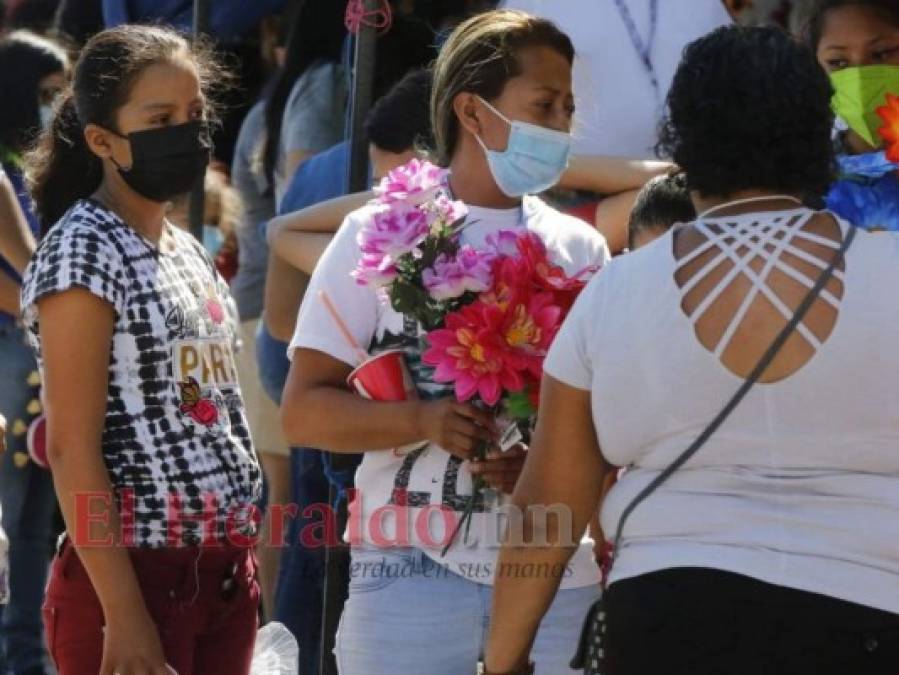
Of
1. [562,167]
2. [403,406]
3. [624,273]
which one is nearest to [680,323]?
[624,273]

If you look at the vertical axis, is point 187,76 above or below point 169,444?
above

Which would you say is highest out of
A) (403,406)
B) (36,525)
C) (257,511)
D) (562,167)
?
(562,167)

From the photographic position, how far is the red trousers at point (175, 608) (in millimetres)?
3857

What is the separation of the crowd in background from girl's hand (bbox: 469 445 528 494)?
779 millimetres

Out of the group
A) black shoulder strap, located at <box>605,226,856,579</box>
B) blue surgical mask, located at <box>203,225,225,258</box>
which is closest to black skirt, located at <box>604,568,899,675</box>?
black shoulder strap, located at <box>605,226,856,579</box>

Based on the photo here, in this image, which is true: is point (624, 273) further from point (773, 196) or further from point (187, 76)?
point (187, 76)

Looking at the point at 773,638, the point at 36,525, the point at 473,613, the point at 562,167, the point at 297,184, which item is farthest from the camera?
the point at 36,525

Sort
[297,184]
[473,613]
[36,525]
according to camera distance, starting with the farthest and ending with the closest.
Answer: [36,525] < [297,184] < [473,613]

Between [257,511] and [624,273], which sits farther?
[257,511]

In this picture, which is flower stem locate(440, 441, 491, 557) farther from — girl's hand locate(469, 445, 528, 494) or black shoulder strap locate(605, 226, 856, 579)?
black shoulder strap locate(605, 226, 856, 579)

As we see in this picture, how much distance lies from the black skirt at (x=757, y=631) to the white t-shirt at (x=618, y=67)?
2195mm

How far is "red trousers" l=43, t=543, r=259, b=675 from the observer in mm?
3857

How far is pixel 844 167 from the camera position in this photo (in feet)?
12.9

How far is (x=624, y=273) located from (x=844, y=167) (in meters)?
1.07
